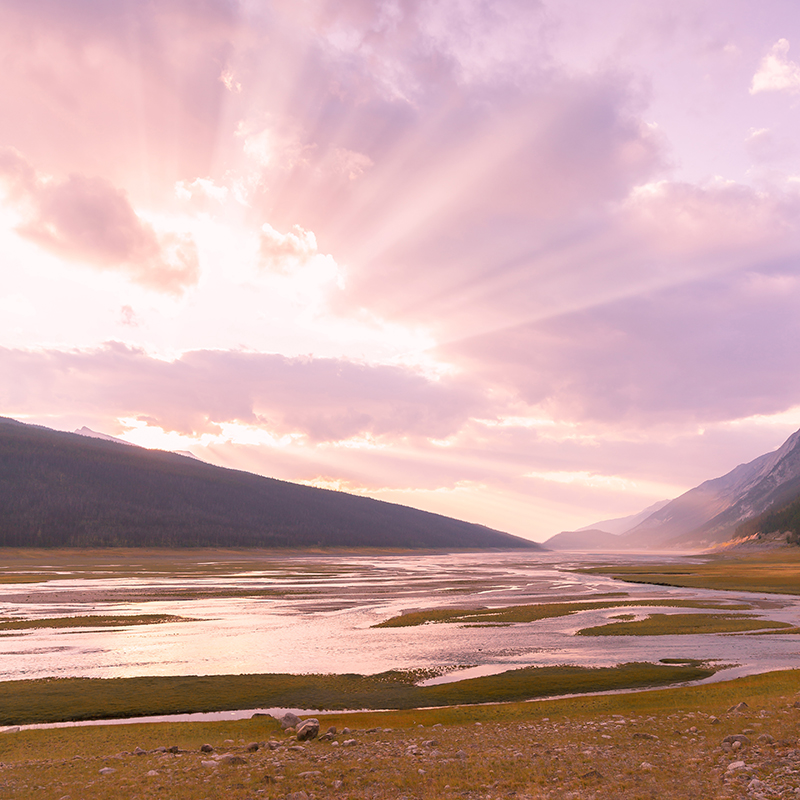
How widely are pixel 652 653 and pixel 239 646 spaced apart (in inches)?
1340

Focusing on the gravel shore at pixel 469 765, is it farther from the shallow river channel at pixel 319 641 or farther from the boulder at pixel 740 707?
the shallow river channel at pixel 319 641

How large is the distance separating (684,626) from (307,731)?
155 feet

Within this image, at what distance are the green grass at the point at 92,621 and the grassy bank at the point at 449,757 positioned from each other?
3512 cm

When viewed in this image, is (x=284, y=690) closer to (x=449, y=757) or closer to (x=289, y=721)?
(x=289, y=721)

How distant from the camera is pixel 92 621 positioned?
59.7 meters

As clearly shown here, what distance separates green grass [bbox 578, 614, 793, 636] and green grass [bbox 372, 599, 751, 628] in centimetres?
924

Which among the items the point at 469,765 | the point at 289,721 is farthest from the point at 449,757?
the point at 289,721

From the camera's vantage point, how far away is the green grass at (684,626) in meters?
53.6

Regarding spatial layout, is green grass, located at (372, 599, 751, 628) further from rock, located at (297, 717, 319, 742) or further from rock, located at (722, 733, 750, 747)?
rock, located at (722, 733, 750, 747)

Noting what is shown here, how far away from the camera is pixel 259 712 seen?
99.6 feet

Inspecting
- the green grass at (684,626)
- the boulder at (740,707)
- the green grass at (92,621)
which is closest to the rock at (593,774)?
the boulder at (740,707)

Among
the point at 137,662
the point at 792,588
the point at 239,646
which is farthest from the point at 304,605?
the point at 792,588

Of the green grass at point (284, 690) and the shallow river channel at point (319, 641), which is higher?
the green grass at point (284, 690)

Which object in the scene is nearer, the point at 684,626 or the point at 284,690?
the point at 284,690
